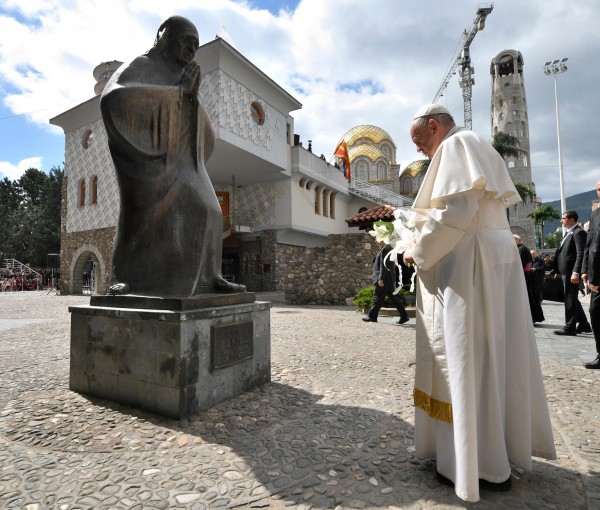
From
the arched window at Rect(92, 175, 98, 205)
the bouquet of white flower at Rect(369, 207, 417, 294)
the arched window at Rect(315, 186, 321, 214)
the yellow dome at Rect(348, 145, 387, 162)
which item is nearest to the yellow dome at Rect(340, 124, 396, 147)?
the yellow dome at Rect(348, 145, 387, 162)

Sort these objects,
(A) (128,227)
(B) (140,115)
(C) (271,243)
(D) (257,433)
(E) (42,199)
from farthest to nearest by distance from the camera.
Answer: (E) (42,199), (C) (271,243), (A) (128,227), (B) (140,115), (D) (257,433)

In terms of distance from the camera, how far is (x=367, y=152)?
3500 cm

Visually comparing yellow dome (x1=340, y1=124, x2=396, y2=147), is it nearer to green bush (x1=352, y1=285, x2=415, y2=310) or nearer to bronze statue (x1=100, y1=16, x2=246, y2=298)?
green bush (x1=352, y1=285, x2=415, y2=310)

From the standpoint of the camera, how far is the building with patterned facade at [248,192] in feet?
57.9

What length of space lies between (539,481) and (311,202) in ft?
66.8

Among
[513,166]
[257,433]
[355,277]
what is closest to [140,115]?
[257,433]

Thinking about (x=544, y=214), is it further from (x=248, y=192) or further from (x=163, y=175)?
(x=163, y=175)

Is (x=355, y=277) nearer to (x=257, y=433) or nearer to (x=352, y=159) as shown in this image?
(x=257, y=433)

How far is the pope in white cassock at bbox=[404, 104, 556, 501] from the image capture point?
68.7 inches

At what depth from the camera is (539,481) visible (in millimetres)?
1899

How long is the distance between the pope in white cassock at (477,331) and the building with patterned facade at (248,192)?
49.9ft

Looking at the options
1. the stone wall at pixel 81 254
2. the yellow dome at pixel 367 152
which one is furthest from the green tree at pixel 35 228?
the yellow dome at pixel 367 152

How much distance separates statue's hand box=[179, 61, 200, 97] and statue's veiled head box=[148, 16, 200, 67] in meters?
0.14

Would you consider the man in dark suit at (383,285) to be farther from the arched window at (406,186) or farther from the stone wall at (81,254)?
the arched window at (406,186)
